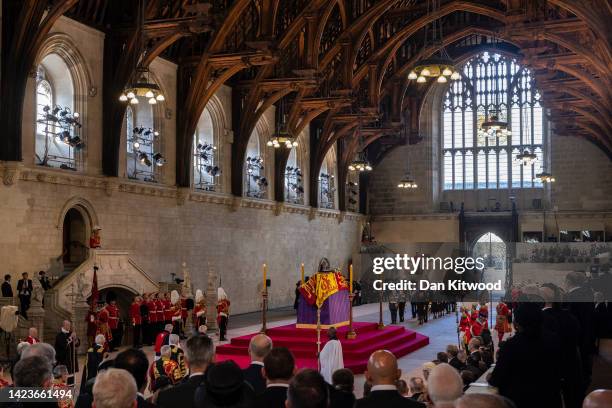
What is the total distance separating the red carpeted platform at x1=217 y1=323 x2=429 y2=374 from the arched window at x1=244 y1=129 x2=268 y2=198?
1054cm

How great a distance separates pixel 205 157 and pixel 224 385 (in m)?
21.6

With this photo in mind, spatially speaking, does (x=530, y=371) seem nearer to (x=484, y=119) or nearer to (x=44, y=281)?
(x=44, y=281)

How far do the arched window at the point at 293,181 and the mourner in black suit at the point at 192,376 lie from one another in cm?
2636

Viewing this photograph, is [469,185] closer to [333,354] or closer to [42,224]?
[42,224]

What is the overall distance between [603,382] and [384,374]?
5.35 metres

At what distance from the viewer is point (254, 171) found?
28.8 m

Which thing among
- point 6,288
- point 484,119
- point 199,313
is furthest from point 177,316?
point 484,119

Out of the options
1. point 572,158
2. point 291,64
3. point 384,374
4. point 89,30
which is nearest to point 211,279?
point 89,30

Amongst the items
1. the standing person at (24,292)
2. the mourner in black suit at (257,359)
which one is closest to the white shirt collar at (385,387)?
the mourner in black suit at (257,359)

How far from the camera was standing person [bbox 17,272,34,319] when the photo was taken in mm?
16250

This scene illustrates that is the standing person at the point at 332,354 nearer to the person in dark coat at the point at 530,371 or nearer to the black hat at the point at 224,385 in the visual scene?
the person in dark coat at the point at 530,371

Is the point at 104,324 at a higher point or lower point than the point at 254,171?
lower

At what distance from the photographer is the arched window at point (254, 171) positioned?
28344 millimetres

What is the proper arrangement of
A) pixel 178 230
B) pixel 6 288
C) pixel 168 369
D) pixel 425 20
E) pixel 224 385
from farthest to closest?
pixel 425 20, pixel 178 230, pixel 6 288, pixel 168 369, pixel 224 385
